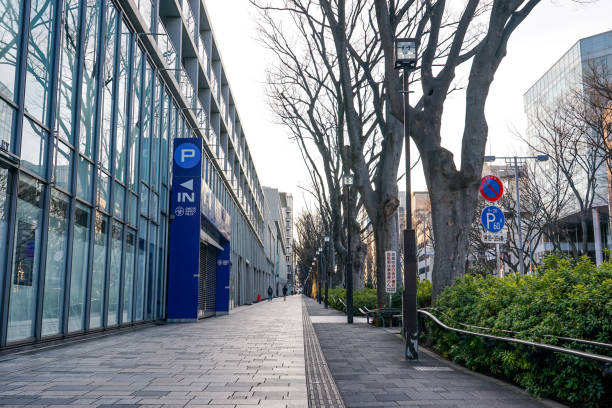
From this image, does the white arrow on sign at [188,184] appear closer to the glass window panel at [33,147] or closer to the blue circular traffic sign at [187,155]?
the blue circular traffic sign at [187,155]

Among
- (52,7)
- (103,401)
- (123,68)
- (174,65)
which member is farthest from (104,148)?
(103,401)

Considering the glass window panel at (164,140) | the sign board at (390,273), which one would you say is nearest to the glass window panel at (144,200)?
the glass window panel at (164,140)

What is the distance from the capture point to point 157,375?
724cm

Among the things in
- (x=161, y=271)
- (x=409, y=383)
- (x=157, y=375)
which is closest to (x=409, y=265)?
(x=409, y=383)

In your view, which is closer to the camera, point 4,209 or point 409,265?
point 4,209

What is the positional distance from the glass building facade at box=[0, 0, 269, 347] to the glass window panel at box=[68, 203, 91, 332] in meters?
0.04

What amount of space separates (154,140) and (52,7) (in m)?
7.40

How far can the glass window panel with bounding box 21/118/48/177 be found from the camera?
901 centimetres

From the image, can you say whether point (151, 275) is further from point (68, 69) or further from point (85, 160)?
point (68, 69)

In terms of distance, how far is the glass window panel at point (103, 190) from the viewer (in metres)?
12.4

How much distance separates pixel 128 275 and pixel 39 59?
21.8 ft

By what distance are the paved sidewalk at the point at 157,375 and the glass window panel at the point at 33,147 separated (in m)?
3.07

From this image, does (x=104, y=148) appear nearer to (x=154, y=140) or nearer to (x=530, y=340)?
(x=154, y=140)

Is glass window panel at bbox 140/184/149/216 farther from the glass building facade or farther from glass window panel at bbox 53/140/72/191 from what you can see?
glass window panel at bbox 53/140/72/191
